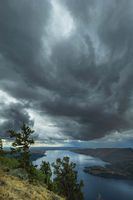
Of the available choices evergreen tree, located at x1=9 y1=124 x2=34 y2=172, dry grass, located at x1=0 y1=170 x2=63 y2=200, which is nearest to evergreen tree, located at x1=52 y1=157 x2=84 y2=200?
evergreen tree, located at x1=9 y1=124 x2=34 y2=172

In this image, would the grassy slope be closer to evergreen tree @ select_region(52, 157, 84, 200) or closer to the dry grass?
the dry grass

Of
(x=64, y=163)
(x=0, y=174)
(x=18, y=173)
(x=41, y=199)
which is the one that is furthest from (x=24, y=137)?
(x=64, y=163)

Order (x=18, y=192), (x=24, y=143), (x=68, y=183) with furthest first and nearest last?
(x=68, y=183)
(x=24, y=143)
(x=18, y=192)

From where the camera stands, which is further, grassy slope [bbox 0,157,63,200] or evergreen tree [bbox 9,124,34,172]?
evergreen tree [bbox 9,124,34,172]

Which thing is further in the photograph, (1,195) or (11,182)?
(11,182)

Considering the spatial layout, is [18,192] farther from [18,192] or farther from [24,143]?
[24,143]

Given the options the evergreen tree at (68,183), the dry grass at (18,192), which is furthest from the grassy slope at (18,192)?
the evergreen tree at (68,183)

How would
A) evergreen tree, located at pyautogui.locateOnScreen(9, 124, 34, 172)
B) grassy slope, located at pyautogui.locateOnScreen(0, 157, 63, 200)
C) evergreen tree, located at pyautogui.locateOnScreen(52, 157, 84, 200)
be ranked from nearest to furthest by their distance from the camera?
grassy slope, located at pyautogui.locateOnScreen(0, 157, 63, 200)
evergreen tree, located at pyautogui.locateOnScreen(9, 124, 34, 172)
evergreen tree, located at pyautogui.locateOnScreen(52, 157, 84, 200)

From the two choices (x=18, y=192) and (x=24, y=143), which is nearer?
(x=18, y=192)

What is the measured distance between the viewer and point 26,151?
58750 millimetres

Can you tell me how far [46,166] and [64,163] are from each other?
9.82 m

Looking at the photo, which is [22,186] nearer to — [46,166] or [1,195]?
[1,195]

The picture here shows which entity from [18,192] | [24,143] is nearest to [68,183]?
[24,143]

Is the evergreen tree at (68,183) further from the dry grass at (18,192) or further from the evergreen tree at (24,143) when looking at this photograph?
the dry grass at (18,192)
